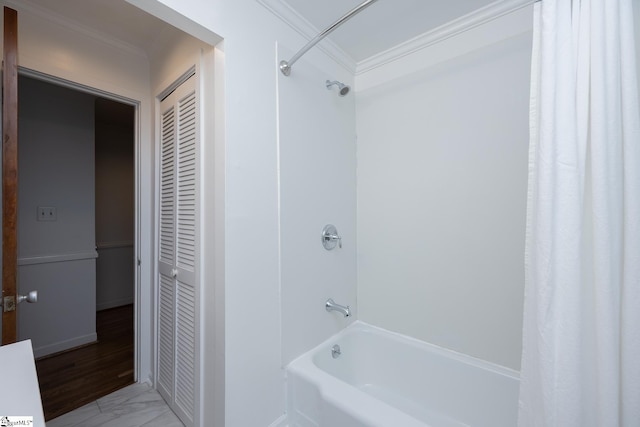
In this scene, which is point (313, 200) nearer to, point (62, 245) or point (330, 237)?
point (330, 237)

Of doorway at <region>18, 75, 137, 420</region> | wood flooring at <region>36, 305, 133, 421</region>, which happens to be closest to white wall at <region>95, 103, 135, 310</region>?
doorway at <region>18, 75, 137, 420</region>

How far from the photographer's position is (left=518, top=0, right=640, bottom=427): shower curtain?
0.73m

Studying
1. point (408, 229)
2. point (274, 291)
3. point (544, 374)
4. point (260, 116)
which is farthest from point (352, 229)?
point (544, 374)

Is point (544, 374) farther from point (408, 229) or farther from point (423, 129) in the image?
point (423, 129)

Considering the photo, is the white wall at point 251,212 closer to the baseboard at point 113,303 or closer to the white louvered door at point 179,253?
the white louvered door at point 179,253

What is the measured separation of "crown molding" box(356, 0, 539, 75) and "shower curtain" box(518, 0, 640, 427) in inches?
27.2

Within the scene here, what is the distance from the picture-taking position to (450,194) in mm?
1593

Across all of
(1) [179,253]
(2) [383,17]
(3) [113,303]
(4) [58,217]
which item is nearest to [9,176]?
(1) [179,253]

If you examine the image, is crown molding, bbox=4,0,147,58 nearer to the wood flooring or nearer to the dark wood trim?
the dark wood trim

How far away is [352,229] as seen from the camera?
6.51 ft

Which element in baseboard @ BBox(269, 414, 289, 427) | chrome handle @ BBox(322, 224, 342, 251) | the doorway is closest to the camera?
baseboard @ BBox(269, 414, 289, 427)

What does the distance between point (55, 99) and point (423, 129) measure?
328cm

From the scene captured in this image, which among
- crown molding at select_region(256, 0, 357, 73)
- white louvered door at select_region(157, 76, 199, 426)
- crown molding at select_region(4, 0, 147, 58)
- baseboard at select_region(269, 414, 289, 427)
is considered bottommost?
baseboard at select_region(269, 414, 289, 427)

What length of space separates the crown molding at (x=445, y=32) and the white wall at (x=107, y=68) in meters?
1.65
